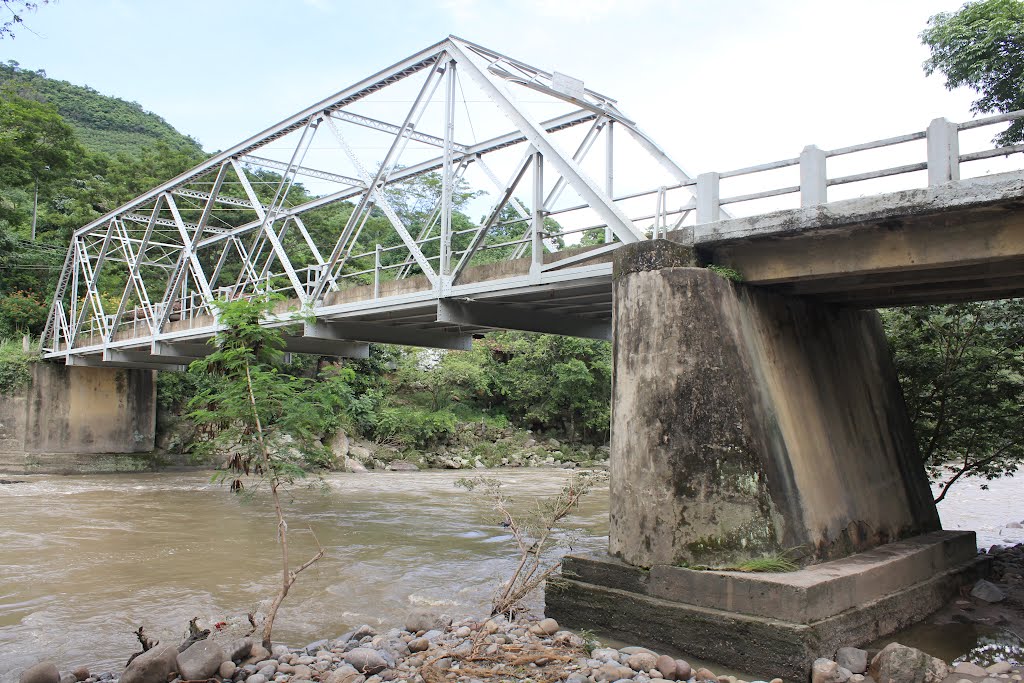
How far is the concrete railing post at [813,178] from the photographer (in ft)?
28.0

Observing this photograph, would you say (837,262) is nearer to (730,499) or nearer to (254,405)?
(730,499)

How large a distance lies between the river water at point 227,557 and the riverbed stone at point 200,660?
154 centimetres

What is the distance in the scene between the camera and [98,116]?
82.0 m

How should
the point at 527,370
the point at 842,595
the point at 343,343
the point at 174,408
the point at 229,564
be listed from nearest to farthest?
the point at 842,595 → the point at 229,564 → the point at 343,343 → the point at 174,408 → the point at 527,370

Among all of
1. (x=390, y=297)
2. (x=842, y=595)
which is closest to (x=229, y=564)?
(x=390, y=297)

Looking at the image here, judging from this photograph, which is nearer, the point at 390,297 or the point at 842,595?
the point at 842,595

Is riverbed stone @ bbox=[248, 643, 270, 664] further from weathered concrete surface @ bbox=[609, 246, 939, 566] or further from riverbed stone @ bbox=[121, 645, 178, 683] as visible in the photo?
weathered concrete surface @ bbox=[609, 246, 939, 566]

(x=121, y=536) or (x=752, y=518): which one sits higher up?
(x=752, y=518)

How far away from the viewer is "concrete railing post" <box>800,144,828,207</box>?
28.0ft

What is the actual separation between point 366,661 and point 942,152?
7.10m

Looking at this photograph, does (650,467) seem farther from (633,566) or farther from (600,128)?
(600,128)

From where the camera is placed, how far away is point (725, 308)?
8.84m

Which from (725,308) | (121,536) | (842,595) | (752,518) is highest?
(725,308)

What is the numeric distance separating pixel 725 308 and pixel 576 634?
149 inches
